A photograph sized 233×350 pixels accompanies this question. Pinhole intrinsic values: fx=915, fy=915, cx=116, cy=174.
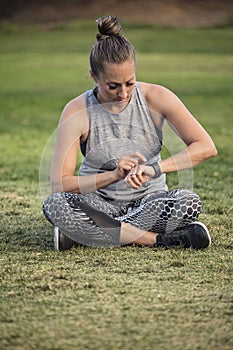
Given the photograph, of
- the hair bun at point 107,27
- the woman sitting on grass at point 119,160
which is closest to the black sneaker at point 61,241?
the woman sitting on grass at point 119,160

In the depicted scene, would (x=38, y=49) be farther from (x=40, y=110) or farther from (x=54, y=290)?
(x=54, y=290)

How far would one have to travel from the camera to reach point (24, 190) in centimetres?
663

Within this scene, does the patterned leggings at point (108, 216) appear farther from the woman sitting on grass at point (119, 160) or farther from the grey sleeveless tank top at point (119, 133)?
the grey sleeveless tank top at point (119, 133)

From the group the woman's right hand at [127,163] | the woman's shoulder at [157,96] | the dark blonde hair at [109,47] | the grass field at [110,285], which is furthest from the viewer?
the woman's shoulder at [157,96]

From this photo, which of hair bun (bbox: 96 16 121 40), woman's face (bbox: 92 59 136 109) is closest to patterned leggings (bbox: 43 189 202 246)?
woman's face (bbox: 92 59 136 109)

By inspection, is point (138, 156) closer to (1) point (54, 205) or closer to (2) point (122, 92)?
(2) point (122, 92)

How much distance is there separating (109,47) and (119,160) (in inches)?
23.4

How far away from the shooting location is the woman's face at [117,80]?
432cm

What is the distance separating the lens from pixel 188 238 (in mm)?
4512

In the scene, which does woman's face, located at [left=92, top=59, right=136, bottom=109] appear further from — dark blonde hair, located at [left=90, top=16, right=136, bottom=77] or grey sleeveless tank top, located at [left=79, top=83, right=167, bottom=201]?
grey sleeveless tank top, located at [left=79, top=83, right=167, bottom=201]

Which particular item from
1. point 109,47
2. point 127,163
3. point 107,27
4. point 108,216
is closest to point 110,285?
point 127,163

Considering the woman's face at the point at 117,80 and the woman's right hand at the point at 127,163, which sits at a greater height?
the woman's face at the point at 117,80

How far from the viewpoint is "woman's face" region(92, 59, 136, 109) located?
170 inches

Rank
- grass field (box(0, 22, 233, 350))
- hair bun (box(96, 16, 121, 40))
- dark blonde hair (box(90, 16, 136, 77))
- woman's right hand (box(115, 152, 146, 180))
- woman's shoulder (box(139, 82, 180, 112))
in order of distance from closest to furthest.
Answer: grass field (box(0, 22, 233, 350))
woman's right hand (box(115, 152, 146, 180))
dark blonde hair (box(90, 16, 136, 77))
hair bun (box(96, 16, 121, 40))
woman's shoulder (box(139, 82, 180, 112))
